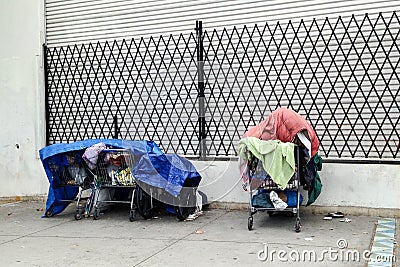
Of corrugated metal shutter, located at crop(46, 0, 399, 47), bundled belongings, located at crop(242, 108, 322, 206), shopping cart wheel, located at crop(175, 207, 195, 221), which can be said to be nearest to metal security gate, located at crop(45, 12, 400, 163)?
corrugated metal shutter, located at crop(46, 0, 399, 47)

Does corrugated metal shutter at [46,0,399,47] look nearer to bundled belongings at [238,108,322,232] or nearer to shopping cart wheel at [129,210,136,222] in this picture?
bundled belongings at [238,108,322,232]

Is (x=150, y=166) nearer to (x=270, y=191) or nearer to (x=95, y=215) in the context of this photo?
(x=95, y=215)

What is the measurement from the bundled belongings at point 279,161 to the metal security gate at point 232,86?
A: 3.56 ft

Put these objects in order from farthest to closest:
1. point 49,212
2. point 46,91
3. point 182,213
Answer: point 46,91
point 49,212
point 182,213

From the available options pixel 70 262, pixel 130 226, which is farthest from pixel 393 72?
pixel 70 262

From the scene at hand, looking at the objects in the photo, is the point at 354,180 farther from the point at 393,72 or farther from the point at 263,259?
the point at 263,259

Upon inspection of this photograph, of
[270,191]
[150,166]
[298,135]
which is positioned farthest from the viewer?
[150,166]

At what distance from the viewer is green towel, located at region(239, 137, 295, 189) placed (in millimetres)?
5887

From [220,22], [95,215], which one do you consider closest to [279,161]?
[95,215]

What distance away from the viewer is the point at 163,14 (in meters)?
8.20

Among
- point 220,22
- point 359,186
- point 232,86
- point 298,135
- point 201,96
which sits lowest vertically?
point 359,186

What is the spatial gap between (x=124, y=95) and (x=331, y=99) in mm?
3344

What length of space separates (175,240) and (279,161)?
1.49 metres

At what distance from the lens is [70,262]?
16.5ft
